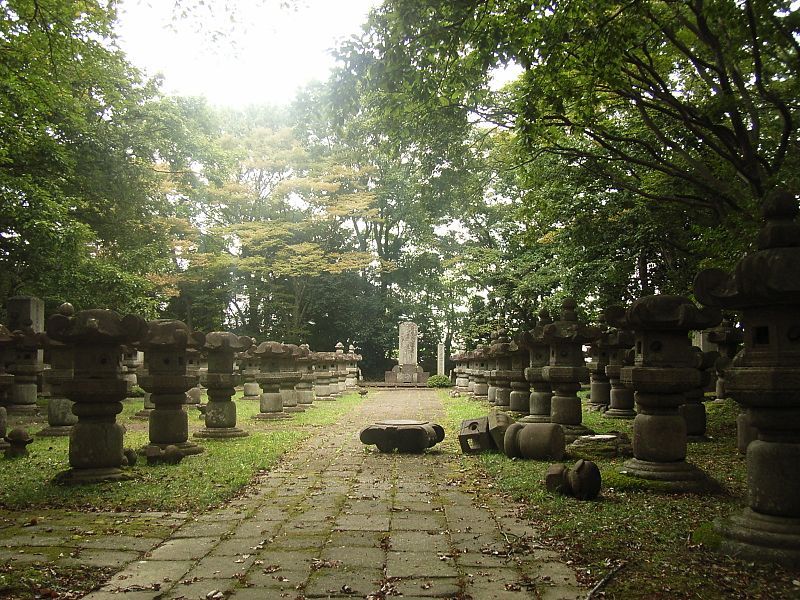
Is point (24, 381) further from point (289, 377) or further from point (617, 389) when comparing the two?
point (617, 389)

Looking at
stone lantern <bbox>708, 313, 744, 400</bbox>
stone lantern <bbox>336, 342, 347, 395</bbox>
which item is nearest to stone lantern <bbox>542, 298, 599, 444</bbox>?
stone lantern <bbox>708, 313, 744, 400</bbox>

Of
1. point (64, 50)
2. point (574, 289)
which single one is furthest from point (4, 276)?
point (574, 289)

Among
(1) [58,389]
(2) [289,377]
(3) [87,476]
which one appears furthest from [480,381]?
(3) [87,476]

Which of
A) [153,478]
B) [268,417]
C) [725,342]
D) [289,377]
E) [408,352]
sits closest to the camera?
[153,478]

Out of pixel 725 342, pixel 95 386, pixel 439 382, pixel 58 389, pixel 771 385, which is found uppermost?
pixel 725 342

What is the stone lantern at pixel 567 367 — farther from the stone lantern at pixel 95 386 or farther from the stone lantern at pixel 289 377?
the stone lantern at pixel 289 377

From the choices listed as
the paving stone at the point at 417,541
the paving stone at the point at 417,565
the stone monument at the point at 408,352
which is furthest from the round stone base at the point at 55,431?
the stone monument at the point at 408,352

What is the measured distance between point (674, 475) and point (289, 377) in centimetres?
978

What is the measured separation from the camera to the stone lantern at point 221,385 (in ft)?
35.2

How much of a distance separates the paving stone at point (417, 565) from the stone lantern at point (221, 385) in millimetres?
6954

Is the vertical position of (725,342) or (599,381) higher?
(725,342)

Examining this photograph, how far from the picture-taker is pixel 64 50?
1193 cm

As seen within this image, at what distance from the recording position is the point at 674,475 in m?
6.32

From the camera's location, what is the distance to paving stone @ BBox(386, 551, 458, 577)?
158 inches
